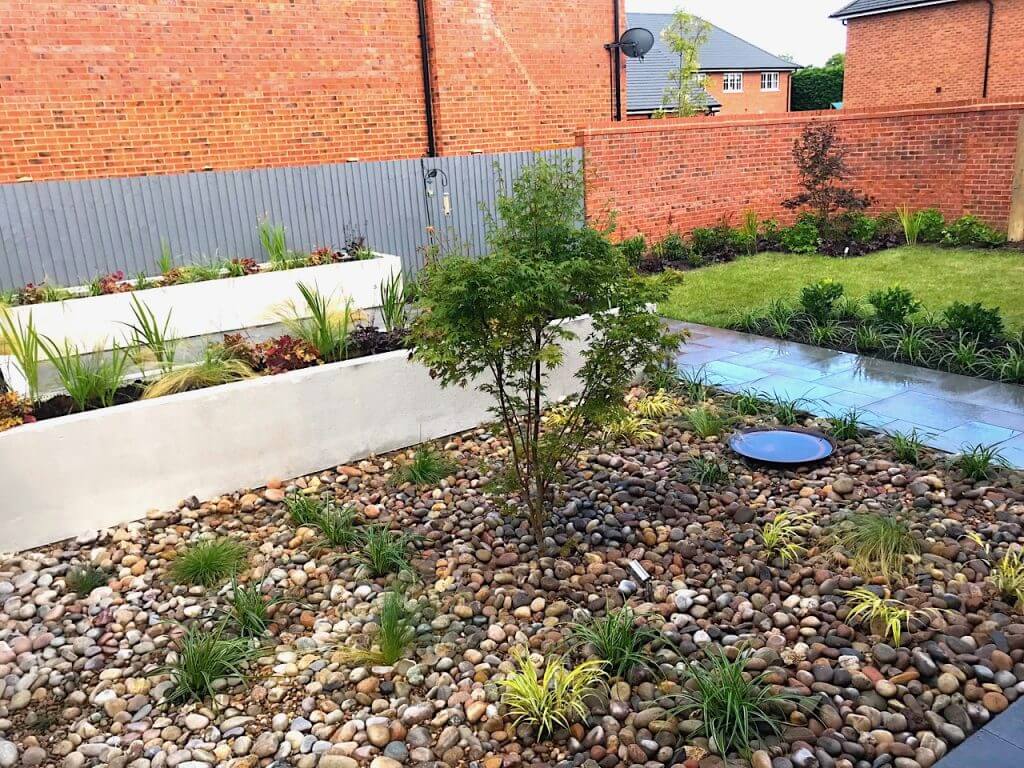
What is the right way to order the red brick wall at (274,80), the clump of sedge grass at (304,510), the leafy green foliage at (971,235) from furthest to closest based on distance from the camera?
the leafy green foliage at (971,235) < the red brick wall at (274,80) < the clump of sedge grass at (304,510)

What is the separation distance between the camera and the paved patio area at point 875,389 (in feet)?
18.3

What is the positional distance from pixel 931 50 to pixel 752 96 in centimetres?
1294

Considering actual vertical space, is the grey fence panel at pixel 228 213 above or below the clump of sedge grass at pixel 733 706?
above

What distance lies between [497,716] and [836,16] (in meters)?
28.5

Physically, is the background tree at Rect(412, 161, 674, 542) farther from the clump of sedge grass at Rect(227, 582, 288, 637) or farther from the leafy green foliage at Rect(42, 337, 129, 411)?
the leafy green foliage at Rect(42, 337, 129, 411)

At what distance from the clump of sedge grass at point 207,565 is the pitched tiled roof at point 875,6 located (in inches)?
1026

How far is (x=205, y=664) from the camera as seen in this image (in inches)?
135

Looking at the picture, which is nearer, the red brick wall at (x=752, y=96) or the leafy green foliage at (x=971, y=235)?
the leafy green foliage at (x=971, y=235)

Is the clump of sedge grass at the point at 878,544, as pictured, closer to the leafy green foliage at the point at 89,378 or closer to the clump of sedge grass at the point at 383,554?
the clump of sedge grass at the point at 383,554

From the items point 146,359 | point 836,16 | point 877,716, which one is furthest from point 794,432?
point 836,16

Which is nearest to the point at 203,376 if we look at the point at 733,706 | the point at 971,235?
the point at 733,706

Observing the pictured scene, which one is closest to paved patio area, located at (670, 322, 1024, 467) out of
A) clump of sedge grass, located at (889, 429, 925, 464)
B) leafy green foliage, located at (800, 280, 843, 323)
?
clump of sedge grass, located at (889, 429, 925, 464)

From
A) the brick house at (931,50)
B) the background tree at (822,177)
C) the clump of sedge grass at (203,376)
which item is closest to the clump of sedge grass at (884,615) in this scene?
the clump of sedge grass at (203,376)

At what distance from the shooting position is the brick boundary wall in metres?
12.5
